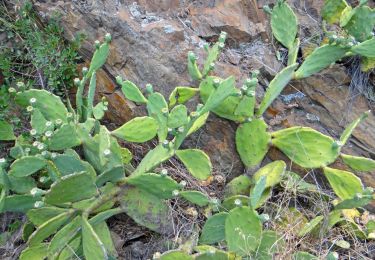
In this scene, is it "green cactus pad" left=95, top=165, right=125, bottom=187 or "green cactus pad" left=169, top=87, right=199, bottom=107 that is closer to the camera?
"green cactus pad" left=95, top=165, right=125, bottom=187

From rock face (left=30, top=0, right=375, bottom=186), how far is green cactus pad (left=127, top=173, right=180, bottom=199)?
1.60ft

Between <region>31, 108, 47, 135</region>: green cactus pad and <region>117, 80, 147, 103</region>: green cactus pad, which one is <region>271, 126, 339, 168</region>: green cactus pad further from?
<region>31, 108, 47, 135</region>: green cactus pad

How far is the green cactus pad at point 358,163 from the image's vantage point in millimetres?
2730

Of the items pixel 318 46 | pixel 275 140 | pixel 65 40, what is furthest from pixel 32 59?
pixel 318 46

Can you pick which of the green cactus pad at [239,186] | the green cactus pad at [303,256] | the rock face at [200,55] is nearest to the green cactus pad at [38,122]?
the rock face at [200,55]

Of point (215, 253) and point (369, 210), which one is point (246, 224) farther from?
point (369, 210)

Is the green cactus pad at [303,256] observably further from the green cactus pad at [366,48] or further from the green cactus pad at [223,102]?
the green cactus pad at [366,48]

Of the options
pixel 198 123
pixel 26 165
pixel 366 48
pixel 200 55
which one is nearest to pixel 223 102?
pixel 198 123

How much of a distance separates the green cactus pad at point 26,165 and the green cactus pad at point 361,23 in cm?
183

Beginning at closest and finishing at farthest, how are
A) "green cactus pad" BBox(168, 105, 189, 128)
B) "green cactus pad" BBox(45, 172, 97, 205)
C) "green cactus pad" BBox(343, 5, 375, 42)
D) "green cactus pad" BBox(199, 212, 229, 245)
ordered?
1. "green cactus pad" BBox(45, 172, 97, 205)
2. "green cactus pad" BBox(168, 105, 189, 128)
3. "green cactus pad" BBox(199, 212, 229, 245)
4. "green cactus pad" BBox(343, 5, 375, 42)

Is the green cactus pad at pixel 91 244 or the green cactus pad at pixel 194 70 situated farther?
the green cactus pad at pixel 194 70

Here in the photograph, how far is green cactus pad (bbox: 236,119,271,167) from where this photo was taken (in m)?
2.84

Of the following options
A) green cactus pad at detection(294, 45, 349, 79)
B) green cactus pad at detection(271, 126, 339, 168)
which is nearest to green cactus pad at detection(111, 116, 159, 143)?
green cactus pad at detection(271, 126, 339, 168)

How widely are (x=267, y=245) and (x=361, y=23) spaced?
4.46 ft
